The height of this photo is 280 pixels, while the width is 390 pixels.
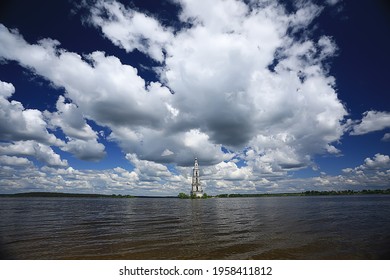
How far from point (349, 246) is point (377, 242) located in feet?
11.6

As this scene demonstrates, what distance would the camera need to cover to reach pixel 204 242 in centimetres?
2105

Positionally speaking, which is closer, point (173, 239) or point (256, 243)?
point (256, 243)
